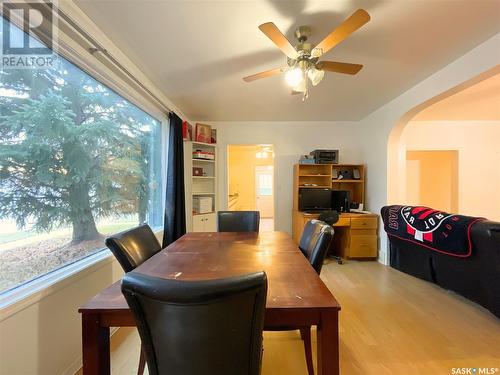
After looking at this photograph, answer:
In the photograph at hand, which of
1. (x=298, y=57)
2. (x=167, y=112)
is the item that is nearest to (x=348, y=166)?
(x=298, y=57)

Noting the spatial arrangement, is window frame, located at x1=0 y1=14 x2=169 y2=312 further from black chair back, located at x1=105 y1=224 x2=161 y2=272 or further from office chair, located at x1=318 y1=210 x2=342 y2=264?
office chair, located at x1=318 y1=210 x2=342 y2=264

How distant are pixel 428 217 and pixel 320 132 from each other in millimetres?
2333

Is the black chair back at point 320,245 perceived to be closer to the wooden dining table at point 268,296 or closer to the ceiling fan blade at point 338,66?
the wooden dining table at point 268,296

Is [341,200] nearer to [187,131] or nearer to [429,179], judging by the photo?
[187,131]

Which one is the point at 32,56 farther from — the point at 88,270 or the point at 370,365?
the point at 370,365

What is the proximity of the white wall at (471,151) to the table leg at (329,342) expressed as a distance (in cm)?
438

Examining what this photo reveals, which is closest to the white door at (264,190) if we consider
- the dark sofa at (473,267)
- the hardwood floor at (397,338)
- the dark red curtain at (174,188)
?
the dark red curtain at (174,188)

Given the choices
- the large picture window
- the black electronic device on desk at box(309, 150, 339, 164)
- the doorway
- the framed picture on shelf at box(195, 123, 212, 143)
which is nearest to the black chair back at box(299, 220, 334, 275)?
the large picture window

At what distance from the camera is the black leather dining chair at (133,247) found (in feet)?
4.33

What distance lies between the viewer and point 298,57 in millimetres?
1645

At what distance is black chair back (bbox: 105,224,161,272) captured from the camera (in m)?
1.32

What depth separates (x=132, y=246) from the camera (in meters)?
1.46

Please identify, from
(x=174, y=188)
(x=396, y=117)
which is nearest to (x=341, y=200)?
(x=396, y=117)

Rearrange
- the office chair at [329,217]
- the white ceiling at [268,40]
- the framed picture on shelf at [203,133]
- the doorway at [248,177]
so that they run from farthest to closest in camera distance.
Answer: the doorway at [248,177], the framed picture on shelf at [203,133], the office chair at [329,217], the white ceiling at [268,40]
